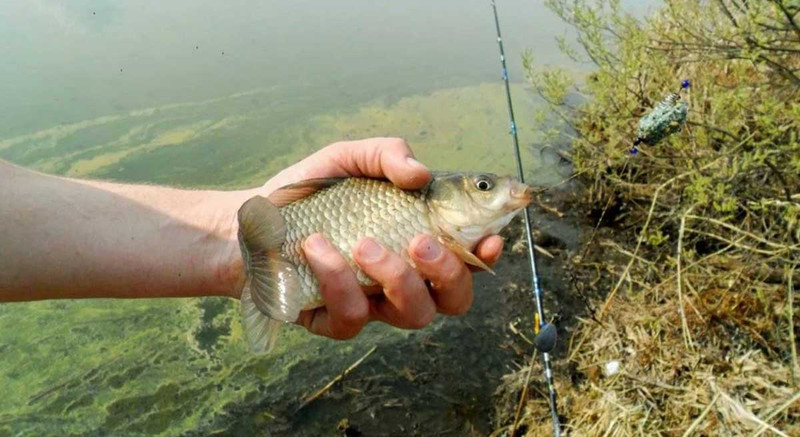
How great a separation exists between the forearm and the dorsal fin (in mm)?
364

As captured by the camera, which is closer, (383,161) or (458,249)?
(458,249)

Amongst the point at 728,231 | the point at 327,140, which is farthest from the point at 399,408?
the point at 327,140

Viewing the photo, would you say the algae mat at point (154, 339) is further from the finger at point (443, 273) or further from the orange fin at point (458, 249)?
the orange fin at point (458, 249)

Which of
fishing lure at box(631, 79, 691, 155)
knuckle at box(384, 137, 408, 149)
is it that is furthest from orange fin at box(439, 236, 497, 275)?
fishing lure at box(631, 79, 691, 155)

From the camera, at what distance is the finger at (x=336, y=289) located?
1.49m

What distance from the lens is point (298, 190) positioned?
1.59 meters

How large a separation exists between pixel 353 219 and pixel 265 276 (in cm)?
25

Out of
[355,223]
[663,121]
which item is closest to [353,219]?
[355,223]

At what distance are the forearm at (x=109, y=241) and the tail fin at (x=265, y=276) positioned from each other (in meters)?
0.39

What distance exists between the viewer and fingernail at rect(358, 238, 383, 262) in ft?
4.91

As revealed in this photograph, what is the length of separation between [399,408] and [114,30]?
6.07m

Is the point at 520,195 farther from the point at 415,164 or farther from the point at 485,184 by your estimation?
the point at 415,164

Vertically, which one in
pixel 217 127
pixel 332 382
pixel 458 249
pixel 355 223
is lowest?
pixel 332 382

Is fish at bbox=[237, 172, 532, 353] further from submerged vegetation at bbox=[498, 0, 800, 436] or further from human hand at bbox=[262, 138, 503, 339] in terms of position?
submerged vegetation at bbox=[498, 0, 800, 436]
